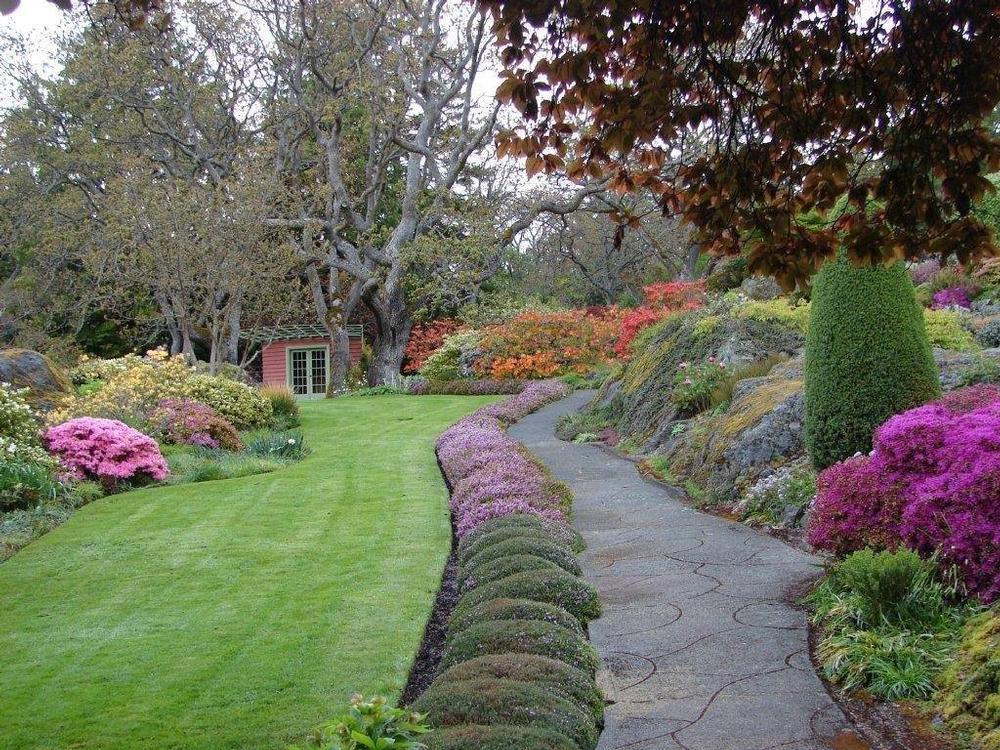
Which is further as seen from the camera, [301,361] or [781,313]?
[301,361]

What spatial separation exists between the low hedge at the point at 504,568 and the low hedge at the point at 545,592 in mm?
262

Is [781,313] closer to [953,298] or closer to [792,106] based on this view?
[953,298]

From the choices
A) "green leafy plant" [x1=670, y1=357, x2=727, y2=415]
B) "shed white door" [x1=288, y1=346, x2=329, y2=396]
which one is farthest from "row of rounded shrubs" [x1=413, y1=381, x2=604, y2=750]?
"shed white door" [x1=288, y1=346, x2=329, y2=396]

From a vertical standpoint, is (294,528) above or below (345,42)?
below

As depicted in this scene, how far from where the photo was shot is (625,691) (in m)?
4.40

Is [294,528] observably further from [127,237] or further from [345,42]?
[345,42]

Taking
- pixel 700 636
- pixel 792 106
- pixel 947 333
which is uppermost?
pixel 792 106

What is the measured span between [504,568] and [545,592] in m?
0.60

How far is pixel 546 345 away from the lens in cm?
2614

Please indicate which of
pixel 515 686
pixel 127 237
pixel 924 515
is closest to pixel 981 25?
pixel 924 515

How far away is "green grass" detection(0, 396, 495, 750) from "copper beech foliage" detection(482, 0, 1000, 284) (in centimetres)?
315

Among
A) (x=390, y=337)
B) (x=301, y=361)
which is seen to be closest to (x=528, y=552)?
(x=390, y=337)

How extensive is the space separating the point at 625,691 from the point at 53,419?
37.1 ft

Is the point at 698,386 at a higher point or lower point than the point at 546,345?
lower
